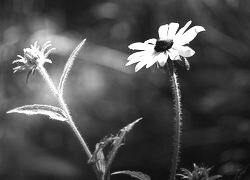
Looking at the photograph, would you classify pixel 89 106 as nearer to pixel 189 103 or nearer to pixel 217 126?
pixel 189 103

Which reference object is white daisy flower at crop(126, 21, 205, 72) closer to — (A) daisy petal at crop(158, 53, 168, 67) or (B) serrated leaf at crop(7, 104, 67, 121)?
(A) daisy petal at crop(158, 53, 168, 67)

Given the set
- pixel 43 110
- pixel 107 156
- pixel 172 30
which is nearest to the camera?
pixel 107 156

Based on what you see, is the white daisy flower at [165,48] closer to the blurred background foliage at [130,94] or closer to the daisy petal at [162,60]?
the daisy petal at [162,60]

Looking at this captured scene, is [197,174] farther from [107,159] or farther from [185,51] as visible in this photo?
[185,51]

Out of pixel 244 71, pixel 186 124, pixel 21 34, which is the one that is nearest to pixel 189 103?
pixel 186 124

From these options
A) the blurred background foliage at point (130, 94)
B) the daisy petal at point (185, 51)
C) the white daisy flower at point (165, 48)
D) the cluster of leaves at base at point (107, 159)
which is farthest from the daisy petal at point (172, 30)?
the blurred background foliage at point (130, 94)

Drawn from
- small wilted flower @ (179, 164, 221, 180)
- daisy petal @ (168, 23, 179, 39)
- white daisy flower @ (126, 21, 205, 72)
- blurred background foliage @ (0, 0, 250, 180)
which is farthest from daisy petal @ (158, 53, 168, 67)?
blurred background foliage @ (0, 0, 250, 180)

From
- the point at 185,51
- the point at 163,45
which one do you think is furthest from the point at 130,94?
the point at 185,51
